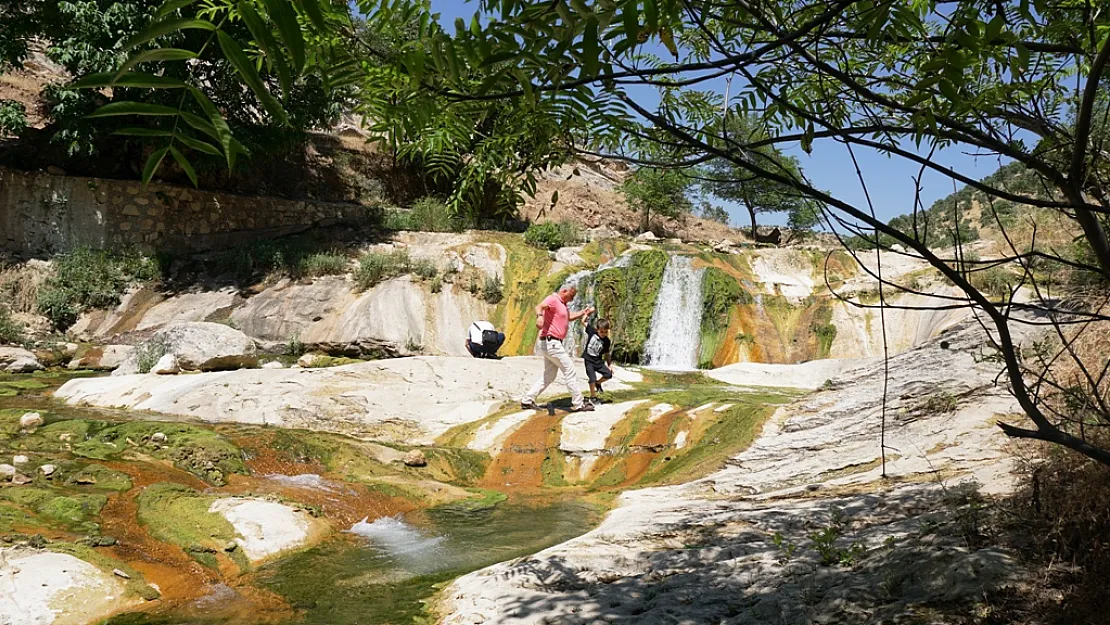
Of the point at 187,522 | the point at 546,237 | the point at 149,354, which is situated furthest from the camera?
the point at 546,237

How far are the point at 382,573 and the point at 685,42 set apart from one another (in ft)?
13.6

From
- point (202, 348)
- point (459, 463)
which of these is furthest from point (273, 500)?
point (202, 348)

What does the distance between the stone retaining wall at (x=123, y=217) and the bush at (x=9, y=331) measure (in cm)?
335

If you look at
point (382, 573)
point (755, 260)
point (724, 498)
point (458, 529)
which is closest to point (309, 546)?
point (382, 573)

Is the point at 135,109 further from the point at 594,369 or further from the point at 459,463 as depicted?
the point at 594,369

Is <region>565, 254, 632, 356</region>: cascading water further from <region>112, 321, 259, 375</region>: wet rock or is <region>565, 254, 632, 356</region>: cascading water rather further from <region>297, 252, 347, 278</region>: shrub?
<region>112, 321, 259, 375</region>: wet rock

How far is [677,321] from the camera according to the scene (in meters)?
18.3

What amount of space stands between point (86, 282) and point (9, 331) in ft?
8.87

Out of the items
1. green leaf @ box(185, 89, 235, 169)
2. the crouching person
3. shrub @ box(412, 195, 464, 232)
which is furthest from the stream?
shrub @ box(412, 195, 464, 232)

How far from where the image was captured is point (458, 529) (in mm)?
6688

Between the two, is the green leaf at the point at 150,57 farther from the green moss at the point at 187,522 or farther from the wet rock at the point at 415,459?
the wet rock at the point at 415,459

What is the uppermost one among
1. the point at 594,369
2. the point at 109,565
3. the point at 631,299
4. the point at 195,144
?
the point at 631,299

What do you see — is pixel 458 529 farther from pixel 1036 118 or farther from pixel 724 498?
pixel 1036 118

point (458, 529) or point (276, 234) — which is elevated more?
point (276, 234)
